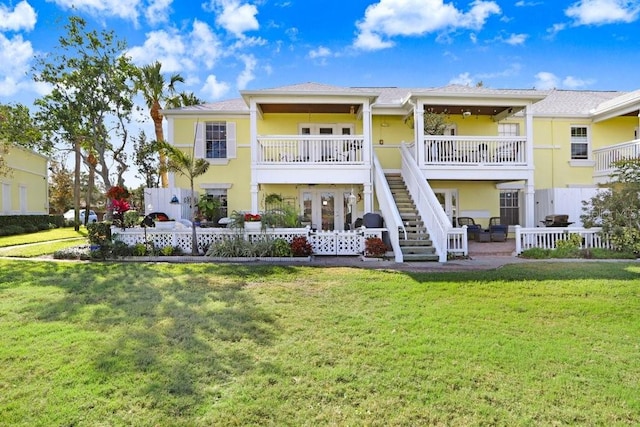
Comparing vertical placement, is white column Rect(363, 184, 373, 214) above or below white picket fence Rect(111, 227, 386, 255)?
above

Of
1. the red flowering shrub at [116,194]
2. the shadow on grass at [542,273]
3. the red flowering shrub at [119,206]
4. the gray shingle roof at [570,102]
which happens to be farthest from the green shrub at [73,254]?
the gray shingle roof at [570,102]

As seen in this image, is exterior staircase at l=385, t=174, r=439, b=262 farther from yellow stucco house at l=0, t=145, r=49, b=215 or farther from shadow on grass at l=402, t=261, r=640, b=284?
yellow stucco house at l=0, t=145, r=49, b=215

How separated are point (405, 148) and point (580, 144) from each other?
8601mm

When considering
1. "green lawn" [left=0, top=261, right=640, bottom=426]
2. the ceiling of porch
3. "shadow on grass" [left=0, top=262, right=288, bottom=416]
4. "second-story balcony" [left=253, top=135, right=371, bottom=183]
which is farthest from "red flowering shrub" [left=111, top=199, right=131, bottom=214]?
the ceiling of porch

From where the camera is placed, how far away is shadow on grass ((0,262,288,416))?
411cm

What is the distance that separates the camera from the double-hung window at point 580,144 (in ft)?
56.6

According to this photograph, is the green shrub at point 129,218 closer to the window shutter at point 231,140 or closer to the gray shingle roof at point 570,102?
the window shutter at point 231,140

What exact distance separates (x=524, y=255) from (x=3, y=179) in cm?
2803

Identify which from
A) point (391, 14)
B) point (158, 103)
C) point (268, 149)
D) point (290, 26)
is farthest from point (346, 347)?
point (158, 103)

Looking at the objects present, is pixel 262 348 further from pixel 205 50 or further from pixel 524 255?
pixel 205 50

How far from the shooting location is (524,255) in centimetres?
1153

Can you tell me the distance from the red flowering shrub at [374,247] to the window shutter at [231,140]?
25.9 ft

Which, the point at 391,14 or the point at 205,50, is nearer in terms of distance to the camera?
the point at 391,14

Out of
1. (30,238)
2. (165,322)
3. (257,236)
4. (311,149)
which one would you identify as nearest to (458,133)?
(311,149)
